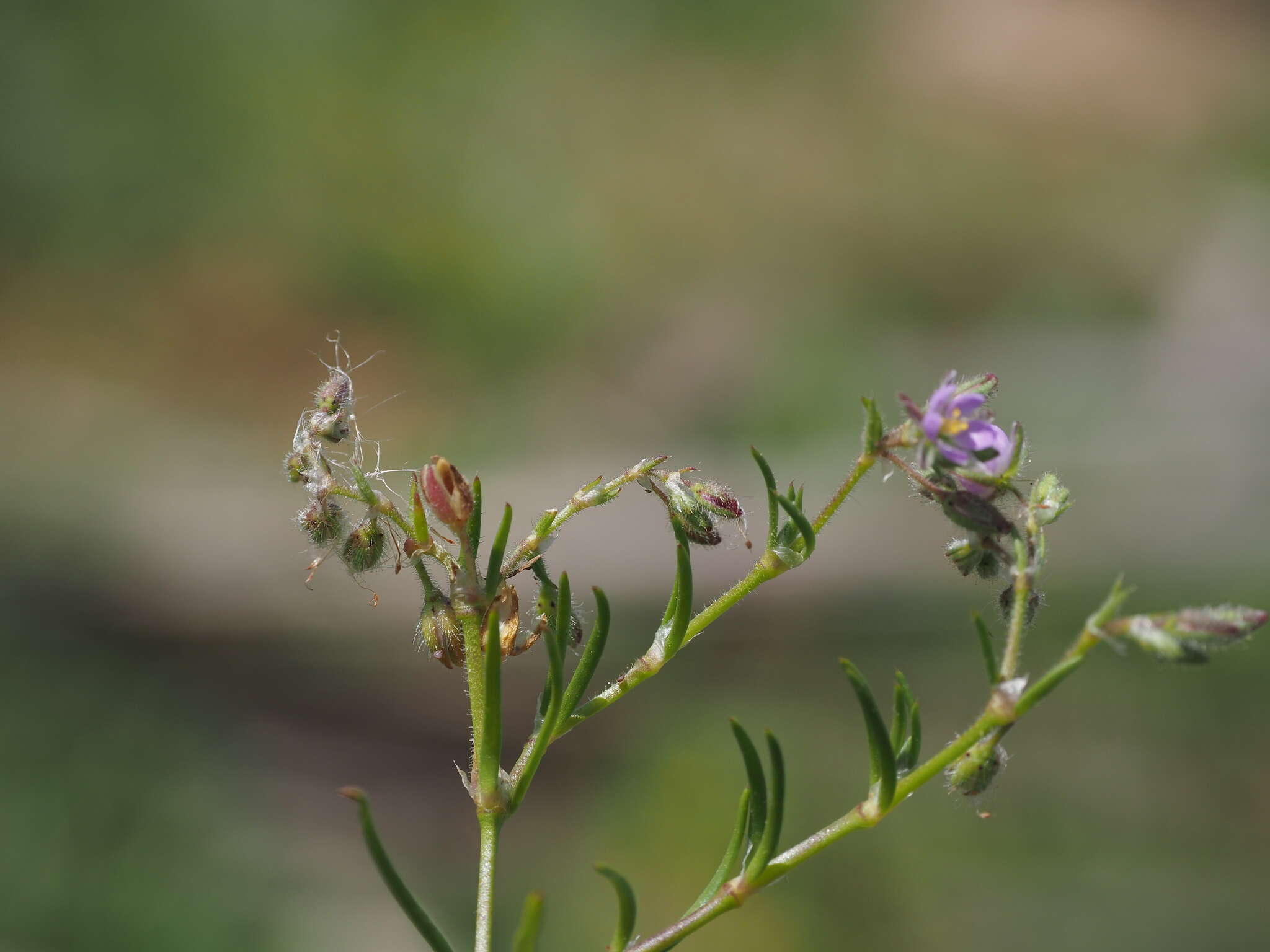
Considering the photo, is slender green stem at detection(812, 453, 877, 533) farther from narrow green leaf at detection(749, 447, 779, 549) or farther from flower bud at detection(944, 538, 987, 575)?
flower bud at detection(944, 538, 987, 575)

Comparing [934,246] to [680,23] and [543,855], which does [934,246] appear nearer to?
[680,23]

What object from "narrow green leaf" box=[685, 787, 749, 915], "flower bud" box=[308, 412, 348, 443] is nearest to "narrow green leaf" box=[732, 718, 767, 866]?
"narrow green leaf" box=[685, 787, 749, 915]

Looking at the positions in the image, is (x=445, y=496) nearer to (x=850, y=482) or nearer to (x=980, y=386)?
(x=850, y=482)

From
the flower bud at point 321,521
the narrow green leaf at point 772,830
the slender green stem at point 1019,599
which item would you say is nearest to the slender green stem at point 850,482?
the slender green stem at point 1019,599

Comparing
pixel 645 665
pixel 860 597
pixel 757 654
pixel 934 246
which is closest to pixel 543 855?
pixel 757 654

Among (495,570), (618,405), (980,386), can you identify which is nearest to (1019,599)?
(980,386)
